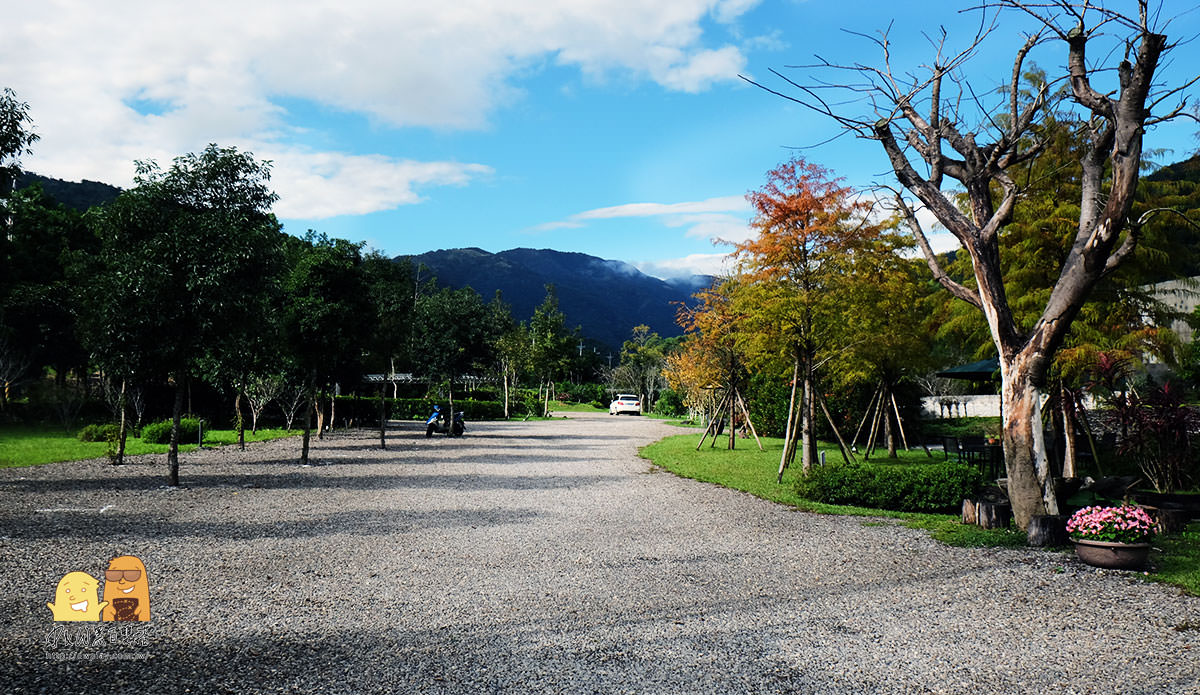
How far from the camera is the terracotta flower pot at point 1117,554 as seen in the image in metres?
6.15

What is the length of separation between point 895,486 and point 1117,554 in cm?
355

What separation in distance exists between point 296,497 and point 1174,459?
13.7 metres

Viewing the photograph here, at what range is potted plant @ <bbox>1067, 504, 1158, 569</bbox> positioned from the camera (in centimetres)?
617

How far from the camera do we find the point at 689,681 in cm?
377

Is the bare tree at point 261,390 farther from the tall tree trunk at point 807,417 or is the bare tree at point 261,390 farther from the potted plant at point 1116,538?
the potted plant at point 1116,538

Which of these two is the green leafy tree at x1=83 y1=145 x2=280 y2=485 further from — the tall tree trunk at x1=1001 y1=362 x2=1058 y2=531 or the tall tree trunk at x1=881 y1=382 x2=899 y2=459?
the tall tree trunk at x1=881 y1=382 x2=899 y2=459

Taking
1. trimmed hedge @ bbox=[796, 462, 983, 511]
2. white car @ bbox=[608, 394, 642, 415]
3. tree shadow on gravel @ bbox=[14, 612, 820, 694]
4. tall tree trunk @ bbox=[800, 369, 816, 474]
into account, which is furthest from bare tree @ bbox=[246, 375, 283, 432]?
white car @ bbox=[608, 394, 642, 415]

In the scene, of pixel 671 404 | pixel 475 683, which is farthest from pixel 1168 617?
pixel 671 404

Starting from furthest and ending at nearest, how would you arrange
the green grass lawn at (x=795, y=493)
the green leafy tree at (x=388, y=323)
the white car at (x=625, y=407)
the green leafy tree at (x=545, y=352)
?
the white car at (x=625, y=407)
the green leafy tree at (x=545, y=352)
the green leafy tree at (x=388, y=323)
the green grass lawn at (x=795, y=493)

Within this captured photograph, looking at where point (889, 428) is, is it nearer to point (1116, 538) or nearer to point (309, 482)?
point (1116, 538)

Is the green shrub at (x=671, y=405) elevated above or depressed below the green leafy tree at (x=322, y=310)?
below

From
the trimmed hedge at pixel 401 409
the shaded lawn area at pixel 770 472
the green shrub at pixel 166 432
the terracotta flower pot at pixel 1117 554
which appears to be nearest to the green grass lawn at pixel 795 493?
the shaded lawn area at pixel 770 472

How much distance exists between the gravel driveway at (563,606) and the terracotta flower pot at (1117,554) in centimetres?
27

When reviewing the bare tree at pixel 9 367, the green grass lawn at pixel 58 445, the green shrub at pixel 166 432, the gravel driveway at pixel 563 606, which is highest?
the bare tree at pixel 9 367
